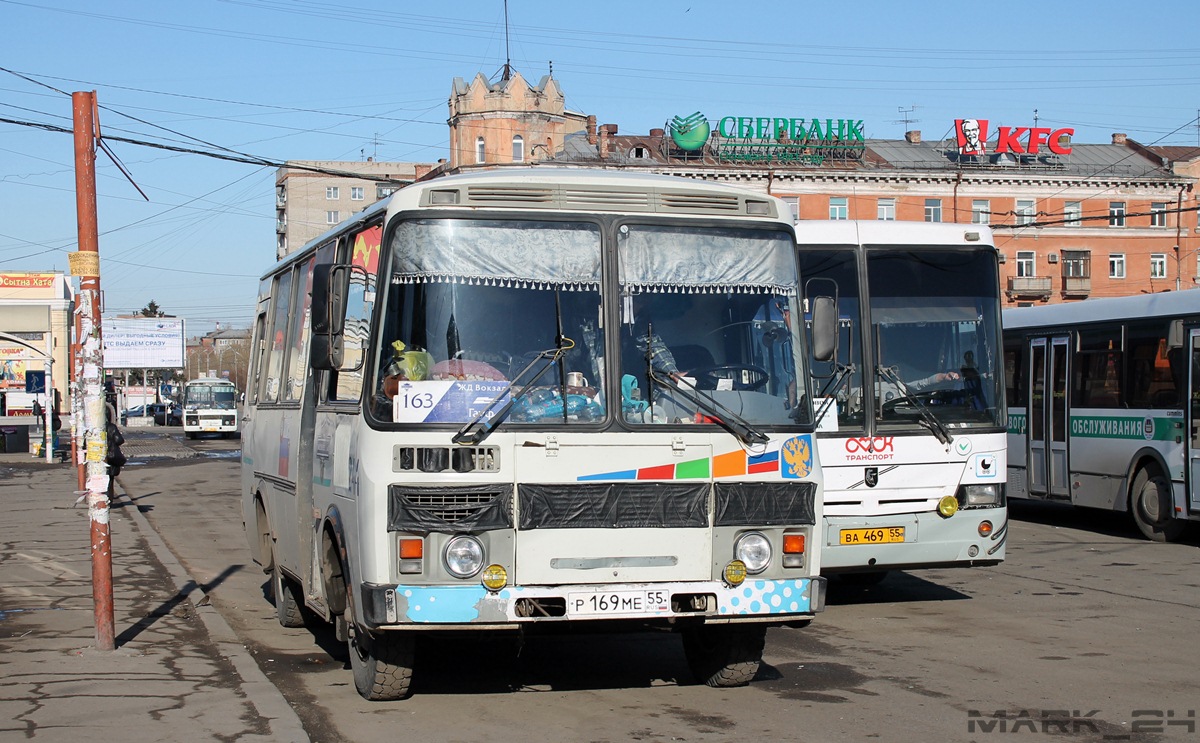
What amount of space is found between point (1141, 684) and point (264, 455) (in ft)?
21.5

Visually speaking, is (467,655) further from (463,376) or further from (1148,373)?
(1148,373)

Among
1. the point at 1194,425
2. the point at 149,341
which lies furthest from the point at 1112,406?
the point at 149,341

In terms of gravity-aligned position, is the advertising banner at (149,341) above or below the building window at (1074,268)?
below

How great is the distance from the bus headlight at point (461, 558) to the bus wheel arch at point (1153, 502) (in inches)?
481

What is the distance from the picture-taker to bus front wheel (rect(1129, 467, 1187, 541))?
1670cm

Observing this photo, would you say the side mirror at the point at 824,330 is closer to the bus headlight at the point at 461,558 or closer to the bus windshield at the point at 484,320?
the bus windshield at the point at 484,320

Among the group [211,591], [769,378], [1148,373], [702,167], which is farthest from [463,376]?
[702,167]

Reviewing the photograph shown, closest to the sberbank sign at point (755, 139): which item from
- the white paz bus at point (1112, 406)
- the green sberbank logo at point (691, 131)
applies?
the green sberbank logo at point (691, 131)

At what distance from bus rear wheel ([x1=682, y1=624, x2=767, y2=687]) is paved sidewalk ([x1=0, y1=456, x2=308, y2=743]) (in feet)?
8.05

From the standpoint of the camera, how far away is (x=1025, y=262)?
80875mm

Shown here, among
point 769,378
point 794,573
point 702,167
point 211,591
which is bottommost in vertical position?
point 211,591

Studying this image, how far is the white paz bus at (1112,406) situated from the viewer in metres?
16.4

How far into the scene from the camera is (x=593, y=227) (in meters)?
7.38

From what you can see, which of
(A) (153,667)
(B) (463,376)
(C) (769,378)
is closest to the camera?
(B) (463,376)
